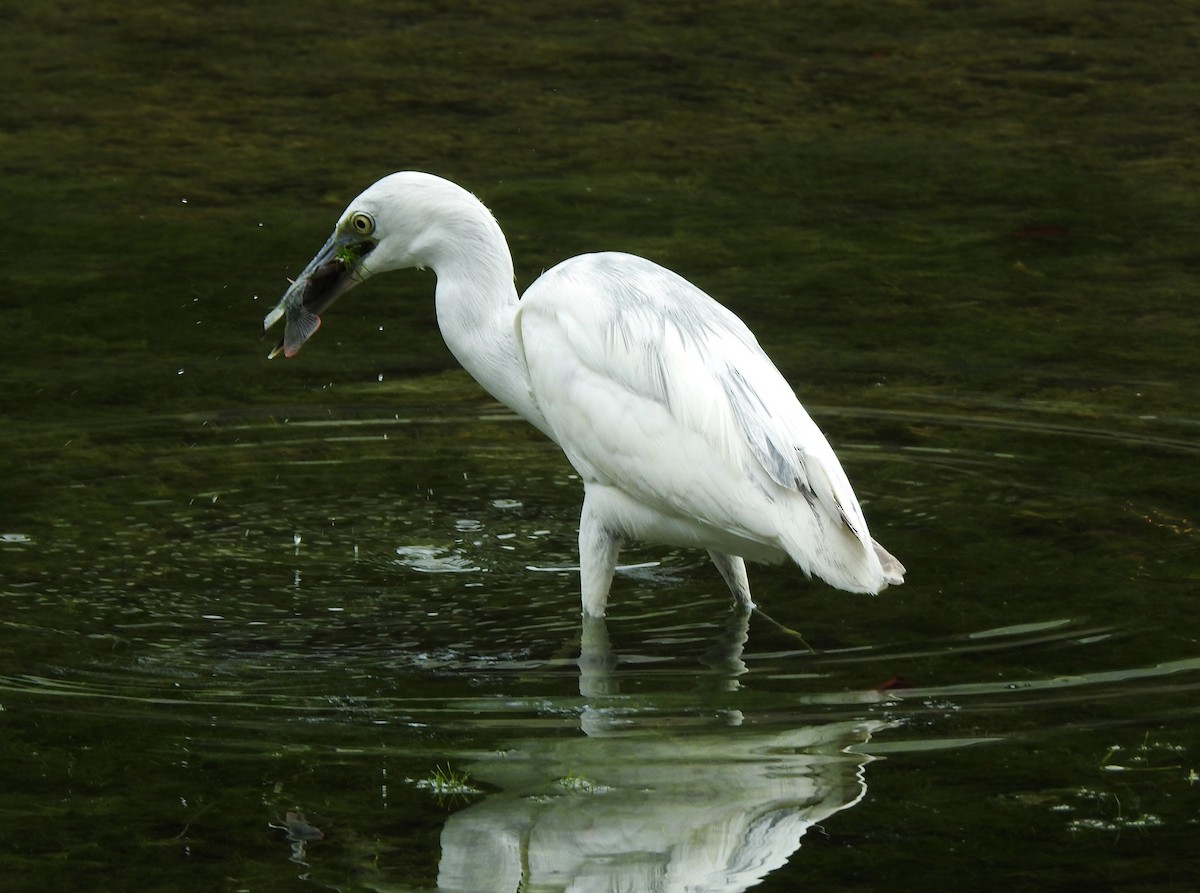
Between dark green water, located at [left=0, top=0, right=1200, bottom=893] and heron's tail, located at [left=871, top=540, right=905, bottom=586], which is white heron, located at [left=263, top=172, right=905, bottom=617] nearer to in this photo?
heron's tail, located at [left=871, top=540, right=905, bottom=586]

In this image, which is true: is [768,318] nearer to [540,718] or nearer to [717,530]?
[717,530]

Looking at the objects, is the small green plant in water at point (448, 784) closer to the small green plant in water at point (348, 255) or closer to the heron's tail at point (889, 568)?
the heron's tail at point (889, 568)

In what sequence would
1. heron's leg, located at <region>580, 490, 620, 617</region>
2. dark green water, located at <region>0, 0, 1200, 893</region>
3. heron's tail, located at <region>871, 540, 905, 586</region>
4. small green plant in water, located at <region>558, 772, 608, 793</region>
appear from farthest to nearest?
heron's leg, located at <region>580, 490, 620, 617</region> < heron's tail, located at <region>871, 540, 905, 586</region> < small green plant in water, located at <region>558, 772, 608, 793</region> < dark green water, located at <region>0, 0, 1200, 893</region>

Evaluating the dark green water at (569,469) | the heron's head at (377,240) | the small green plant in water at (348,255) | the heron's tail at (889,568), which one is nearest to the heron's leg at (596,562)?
the dark green water at (569,469)

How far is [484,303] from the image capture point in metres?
6.42

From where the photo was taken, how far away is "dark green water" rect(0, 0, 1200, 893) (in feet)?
15.1

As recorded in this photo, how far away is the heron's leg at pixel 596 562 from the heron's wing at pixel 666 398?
147mm

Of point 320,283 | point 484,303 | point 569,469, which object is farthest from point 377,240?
point 569,469

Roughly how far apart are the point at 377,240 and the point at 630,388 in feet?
3.27

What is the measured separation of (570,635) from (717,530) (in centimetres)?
52

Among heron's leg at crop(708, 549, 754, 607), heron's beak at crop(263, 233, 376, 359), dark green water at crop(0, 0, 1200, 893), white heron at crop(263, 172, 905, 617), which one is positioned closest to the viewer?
dark green water at crop(0, 0, 1200, 893)

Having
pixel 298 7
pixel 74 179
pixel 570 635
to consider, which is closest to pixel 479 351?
pixel 570 635

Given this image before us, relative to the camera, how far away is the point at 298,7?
578 inches

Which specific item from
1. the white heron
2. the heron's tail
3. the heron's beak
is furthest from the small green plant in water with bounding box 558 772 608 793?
the heron's beak
